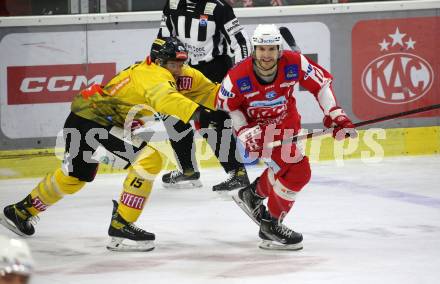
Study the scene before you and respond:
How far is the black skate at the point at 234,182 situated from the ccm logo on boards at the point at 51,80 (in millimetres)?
1409

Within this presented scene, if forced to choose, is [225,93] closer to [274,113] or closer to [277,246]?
[274,113]

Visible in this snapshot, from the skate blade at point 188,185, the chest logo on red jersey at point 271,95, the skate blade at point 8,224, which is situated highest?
the chest logo on red jersey at point 271,95

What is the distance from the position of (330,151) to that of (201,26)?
166 centimetres

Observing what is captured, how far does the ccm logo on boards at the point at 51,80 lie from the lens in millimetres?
7598

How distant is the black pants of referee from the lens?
6.97 metres

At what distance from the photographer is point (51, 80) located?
7.69 m

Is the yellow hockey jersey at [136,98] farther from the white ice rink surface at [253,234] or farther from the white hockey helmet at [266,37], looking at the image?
the white ice rink surface at [253,234]

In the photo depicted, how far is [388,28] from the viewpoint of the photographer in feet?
27.0

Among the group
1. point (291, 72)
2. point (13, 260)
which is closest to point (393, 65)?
point (291, 72)

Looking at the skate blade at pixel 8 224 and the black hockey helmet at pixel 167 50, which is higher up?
the black hockey helmet at pixel 167 50

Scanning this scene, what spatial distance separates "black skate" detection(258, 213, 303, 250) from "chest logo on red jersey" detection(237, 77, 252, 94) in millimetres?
651

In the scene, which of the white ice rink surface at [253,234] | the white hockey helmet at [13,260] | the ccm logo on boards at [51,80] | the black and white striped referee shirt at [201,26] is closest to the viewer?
the white hockey helmet at [13,260]

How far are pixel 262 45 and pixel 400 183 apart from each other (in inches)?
97.3

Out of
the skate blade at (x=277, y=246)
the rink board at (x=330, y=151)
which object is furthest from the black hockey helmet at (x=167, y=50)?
the rink board at (x=330, y=151)
